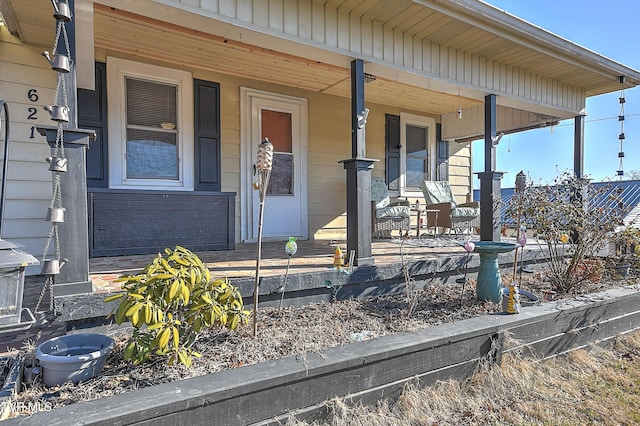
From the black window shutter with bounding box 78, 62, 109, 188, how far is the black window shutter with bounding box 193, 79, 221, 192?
919 millimetres

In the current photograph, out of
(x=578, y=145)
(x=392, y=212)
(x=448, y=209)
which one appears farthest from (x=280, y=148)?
(x=578, y=145)

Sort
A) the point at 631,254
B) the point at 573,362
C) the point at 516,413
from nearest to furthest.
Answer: the point at 516,413 → the point at 573,362 → the point at 631,254

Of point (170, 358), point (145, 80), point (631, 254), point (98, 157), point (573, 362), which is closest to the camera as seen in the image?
point (170, 358)

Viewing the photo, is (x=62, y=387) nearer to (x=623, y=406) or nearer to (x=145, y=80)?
(x=623, y=406)

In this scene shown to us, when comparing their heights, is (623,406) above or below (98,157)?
below

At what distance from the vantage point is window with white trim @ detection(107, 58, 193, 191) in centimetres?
398

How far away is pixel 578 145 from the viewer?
5387 mm

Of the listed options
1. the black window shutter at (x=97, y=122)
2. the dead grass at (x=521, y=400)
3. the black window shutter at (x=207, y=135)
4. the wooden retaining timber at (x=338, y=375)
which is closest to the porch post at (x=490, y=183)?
the wooden retaining timber at (x=338, y=375)

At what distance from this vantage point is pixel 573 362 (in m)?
2.49

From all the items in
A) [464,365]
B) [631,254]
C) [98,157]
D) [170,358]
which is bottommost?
[464,365]

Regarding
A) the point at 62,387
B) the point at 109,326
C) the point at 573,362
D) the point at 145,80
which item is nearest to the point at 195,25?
the point at 145,80

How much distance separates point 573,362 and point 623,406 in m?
0.50

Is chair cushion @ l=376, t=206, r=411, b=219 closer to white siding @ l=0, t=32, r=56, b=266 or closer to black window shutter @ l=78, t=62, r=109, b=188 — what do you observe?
black window shutter @ l=78, t=62, r=109, b=188

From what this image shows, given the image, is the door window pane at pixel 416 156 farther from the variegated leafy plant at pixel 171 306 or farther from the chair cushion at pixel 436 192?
the variegated leafy plant at pixel 171 306
